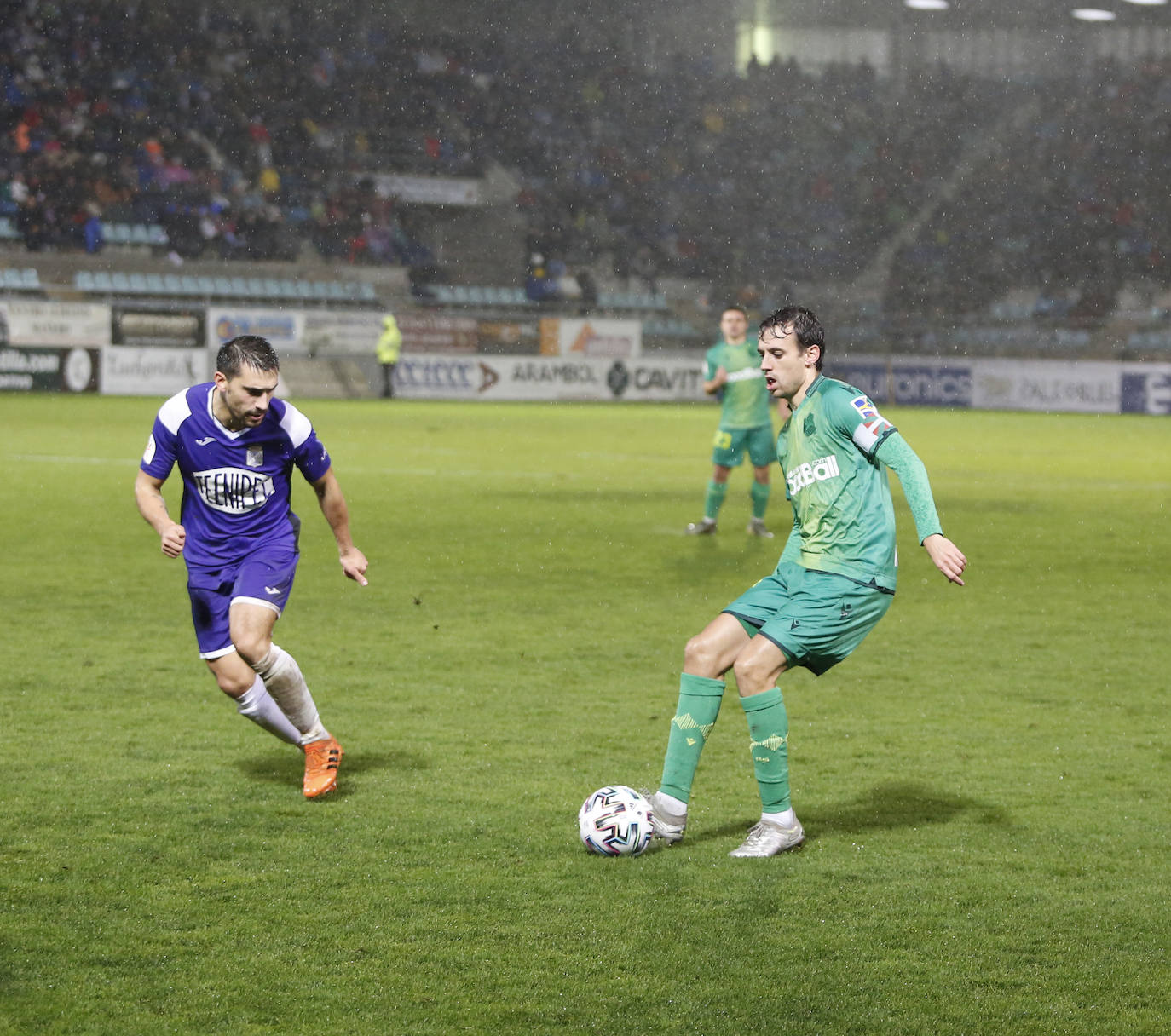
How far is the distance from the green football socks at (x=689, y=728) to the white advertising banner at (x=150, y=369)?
2776 centimetres

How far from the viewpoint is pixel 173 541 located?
5.16 m

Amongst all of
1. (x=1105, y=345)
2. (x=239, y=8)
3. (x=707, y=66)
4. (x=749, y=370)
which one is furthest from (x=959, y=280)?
(x=749, y=370)

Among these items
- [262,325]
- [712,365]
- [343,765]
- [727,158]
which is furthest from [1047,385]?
[343,765]

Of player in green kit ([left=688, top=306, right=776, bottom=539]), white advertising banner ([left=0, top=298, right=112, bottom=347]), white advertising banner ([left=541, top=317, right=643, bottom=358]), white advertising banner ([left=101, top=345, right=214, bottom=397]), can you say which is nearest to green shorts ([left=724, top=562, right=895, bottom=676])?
player in green kit ([left=688, top=306, right=776, bottom=539])

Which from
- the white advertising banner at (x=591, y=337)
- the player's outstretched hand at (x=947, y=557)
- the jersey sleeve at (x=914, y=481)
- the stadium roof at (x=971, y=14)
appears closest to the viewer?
the player's outstretched hand at (x=947, y=557)

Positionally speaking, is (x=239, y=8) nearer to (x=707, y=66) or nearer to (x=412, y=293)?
(x=412, y=293)

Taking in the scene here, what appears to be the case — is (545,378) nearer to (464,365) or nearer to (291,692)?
(464,365)

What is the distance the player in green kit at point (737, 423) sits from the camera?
13633 millimetres

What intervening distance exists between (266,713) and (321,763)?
0.95 feet

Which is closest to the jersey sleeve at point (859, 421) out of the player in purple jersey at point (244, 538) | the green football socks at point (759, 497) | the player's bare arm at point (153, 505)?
the player in purple jersey at point (244, 538)

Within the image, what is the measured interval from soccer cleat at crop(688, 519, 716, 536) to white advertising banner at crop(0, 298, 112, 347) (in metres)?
20.9

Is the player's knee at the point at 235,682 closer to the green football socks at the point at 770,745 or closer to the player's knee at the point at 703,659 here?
the player's knee at the point at 703,659

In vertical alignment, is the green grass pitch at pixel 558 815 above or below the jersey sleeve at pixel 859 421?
below

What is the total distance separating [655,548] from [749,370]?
2.10m
